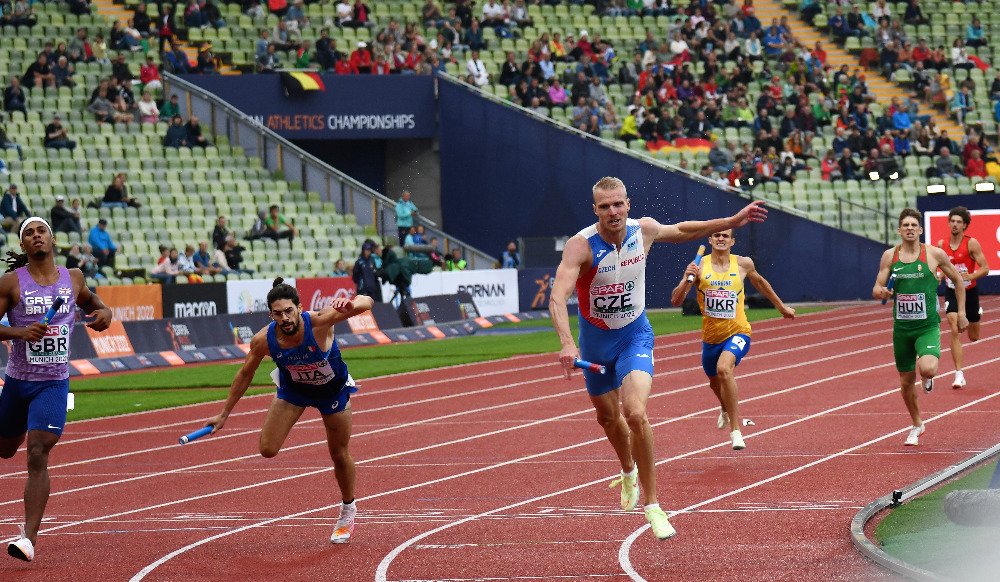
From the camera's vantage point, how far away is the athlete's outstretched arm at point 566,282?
891 cm

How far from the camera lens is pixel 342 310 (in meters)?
9.17

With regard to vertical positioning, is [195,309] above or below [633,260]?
below

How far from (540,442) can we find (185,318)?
12595 millimetres

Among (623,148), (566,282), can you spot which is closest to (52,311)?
(566,282)

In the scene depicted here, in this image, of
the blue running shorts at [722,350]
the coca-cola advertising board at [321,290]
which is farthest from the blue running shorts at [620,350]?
the coca-cola advertising board at [321,290]

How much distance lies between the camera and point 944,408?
16500 millimetres

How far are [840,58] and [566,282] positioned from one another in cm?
3491

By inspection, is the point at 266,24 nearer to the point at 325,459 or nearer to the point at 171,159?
the point at 171,159

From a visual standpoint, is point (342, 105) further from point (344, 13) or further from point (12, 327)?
point (12, 327)

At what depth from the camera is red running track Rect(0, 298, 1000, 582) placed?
356 inches

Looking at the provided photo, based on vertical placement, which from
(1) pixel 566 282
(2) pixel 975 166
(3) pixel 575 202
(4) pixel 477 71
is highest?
(1) pixel 566 282

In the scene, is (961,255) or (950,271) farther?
(961,255)

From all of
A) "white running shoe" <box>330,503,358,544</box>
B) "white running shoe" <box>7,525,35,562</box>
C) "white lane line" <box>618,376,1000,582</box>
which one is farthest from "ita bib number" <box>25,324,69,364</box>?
"white lane line" <box>618,376,1000,582</box>

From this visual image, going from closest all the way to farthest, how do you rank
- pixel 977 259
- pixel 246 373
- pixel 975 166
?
1. pixel 246 373
2. pixel 977 259
3. pixel 975 166
